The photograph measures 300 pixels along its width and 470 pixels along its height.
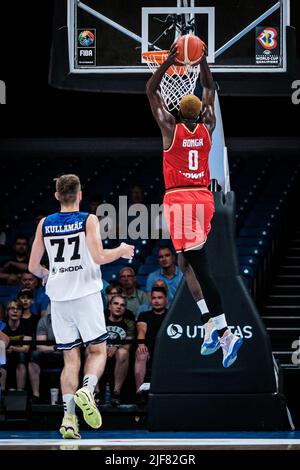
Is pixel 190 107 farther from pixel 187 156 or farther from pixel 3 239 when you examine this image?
pixel 3 239

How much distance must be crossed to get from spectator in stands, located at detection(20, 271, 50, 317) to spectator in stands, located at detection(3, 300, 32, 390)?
1.57 feet

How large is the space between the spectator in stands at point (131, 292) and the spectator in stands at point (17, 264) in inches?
70.2

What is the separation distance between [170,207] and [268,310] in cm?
598

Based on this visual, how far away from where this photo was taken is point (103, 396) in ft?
37.4

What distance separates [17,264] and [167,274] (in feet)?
7.25

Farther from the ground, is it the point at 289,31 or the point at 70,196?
the point at 289,31

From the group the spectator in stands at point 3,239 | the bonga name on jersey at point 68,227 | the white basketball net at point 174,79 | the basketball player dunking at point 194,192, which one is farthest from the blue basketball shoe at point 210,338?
the spectator in stands at point 3,239

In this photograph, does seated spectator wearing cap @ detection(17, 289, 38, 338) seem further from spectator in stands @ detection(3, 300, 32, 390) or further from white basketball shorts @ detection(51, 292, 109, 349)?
white basketball shorts @ detection(51, 292, 109, 349)

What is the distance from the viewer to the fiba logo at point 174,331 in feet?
32.1

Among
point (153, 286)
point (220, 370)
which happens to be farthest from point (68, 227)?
point (153, 286)

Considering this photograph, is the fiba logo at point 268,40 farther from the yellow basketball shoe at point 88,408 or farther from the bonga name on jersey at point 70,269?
the yellow basketball shoe at point 88,408

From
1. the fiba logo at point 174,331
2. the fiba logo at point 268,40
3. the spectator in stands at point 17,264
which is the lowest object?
the fiba logo at point 174,331
